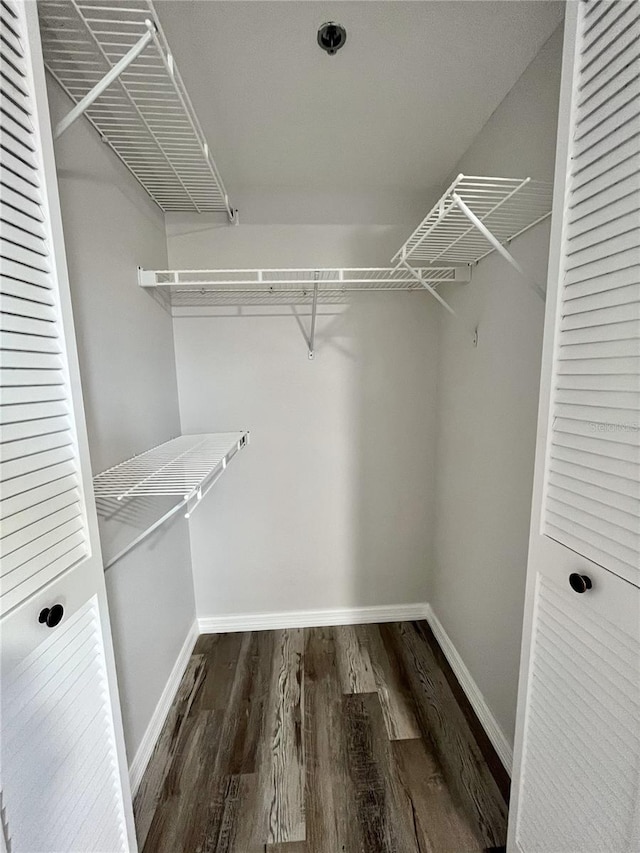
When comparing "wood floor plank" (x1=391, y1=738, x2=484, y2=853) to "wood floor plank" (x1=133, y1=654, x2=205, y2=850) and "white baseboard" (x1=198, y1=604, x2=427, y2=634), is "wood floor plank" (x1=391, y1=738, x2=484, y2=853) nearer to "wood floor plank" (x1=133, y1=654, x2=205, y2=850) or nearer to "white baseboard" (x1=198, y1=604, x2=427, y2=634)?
"white baseboard" (x1=198, y1=604, x2=427, y2=634)

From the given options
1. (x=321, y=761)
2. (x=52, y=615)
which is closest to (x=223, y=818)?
(x=321, y=761)

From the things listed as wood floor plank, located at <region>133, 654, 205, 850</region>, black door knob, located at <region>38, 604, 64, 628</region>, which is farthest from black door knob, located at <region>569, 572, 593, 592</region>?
wood floor plank, located at <region>133, 654, 205, 850</region>

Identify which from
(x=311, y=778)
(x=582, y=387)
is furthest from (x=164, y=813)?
(x=582, y=387)

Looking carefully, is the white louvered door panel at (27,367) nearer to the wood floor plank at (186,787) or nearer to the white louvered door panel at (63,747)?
the white louvered door panel at (63,747)

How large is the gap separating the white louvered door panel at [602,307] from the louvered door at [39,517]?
1.07 meters

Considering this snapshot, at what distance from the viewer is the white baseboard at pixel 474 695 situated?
4.72 feet

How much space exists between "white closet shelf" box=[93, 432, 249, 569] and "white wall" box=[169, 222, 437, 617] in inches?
14.8

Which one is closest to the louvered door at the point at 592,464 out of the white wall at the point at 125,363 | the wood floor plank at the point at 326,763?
the wood floor plank at the point at 326,763

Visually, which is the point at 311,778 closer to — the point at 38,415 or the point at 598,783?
the point at 598,783

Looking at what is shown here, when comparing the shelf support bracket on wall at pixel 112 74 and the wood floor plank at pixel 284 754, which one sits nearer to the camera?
the shelf support bracket on wall at pixel 112 74

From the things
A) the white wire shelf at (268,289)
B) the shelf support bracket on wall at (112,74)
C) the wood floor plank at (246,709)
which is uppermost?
the shelf support bracket on wall at (112,74)

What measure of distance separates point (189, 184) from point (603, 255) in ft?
5.10

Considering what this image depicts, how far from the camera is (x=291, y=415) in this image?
208cm

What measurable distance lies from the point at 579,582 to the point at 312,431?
1472 mm
